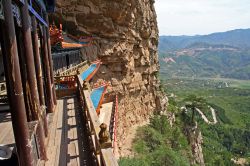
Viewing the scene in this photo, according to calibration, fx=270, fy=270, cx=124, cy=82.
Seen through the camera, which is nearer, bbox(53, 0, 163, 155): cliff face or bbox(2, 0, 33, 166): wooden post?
bbox(2, 0, 33, 166): wooden post

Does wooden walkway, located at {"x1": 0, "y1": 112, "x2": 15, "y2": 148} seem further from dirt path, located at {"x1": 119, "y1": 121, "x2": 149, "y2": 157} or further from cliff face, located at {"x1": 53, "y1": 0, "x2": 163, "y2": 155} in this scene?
cliff face, located at {"x1": 53, "y1": 0, "x2": 163, "y2": 155}

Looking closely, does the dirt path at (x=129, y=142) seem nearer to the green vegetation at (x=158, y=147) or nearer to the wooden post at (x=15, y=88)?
the green vegetation at (x=158, y=147)

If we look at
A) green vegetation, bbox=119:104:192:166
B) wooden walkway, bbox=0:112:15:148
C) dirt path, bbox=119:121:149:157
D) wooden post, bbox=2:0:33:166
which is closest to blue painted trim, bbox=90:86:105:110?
green vegetation, bbox=119:104:192:166

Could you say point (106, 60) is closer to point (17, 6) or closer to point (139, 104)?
point (139, 104)

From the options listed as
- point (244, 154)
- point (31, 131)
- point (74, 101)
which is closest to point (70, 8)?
point (74, 101)

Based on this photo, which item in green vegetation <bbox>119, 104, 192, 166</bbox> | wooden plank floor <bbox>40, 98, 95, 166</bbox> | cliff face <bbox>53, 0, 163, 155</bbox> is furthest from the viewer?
cliff face <bbox>53, 0, 163, 155</bbox>

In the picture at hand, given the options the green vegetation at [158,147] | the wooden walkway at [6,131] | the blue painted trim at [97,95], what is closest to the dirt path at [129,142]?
the green vegetation at [158,147]

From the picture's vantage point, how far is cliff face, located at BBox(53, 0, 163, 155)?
27.8 meters

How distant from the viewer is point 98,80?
28234 mm

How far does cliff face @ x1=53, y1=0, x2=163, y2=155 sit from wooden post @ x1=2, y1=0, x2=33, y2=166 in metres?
20.9

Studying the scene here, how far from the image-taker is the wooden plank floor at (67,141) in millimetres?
6086

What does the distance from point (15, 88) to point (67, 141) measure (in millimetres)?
3324

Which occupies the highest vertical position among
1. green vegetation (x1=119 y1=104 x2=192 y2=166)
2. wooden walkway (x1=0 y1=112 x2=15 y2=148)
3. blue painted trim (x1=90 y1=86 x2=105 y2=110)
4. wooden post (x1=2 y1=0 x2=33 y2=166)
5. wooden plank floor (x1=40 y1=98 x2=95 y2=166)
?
wooden post (x1=2 y1=0 x2=33 y2=166)

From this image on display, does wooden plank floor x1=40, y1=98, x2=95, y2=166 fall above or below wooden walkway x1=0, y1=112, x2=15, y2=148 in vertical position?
below
